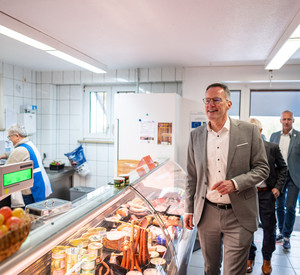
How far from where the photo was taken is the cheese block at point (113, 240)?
173 centimetres

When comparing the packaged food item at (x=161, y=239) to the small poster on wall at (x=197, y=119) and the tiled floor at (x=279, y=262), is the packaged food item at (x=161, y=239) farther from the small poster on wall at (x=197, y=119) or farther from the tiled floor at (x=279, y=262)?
the small poster on wall at (x=197, y=119)

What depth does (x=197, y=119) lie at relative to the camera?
4777 millimetres

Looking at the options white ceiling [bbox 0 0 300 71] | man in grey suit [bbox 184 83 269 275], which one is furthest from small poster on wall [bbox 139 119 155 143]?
man in grey suit [bbox 184 83 269 275]

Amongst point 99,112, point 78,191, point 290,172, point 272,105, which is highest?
point 272,105

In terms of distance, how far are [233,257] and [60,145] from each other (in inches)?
180

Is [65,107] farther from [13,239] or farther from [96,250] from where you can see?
[13,239]

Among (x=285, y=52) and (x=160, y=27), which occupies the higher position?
(x=160, y=27)

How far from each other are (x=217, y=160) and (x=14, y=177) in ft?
4.38

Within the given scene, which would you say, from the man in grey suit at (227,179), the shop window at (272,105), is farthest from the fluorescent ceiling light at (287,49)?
the man in grey suit at (227,179)

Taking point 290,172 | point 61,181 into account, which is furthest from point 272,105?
point 61,181

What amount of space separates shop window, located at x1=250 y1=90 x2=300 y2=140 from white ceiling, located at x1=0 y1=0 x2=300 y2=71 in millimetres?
695

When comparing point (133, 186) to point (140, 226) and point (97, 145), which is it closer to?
point (140, 226)

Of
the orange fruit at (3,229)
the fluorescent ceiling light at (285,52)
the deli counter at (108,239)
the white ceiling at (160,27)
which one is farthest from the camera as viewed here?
the fluorescent ceiling light at (285,52)

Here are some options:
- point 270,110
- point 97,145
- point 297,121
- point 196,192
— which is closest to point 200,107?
point 270,110
